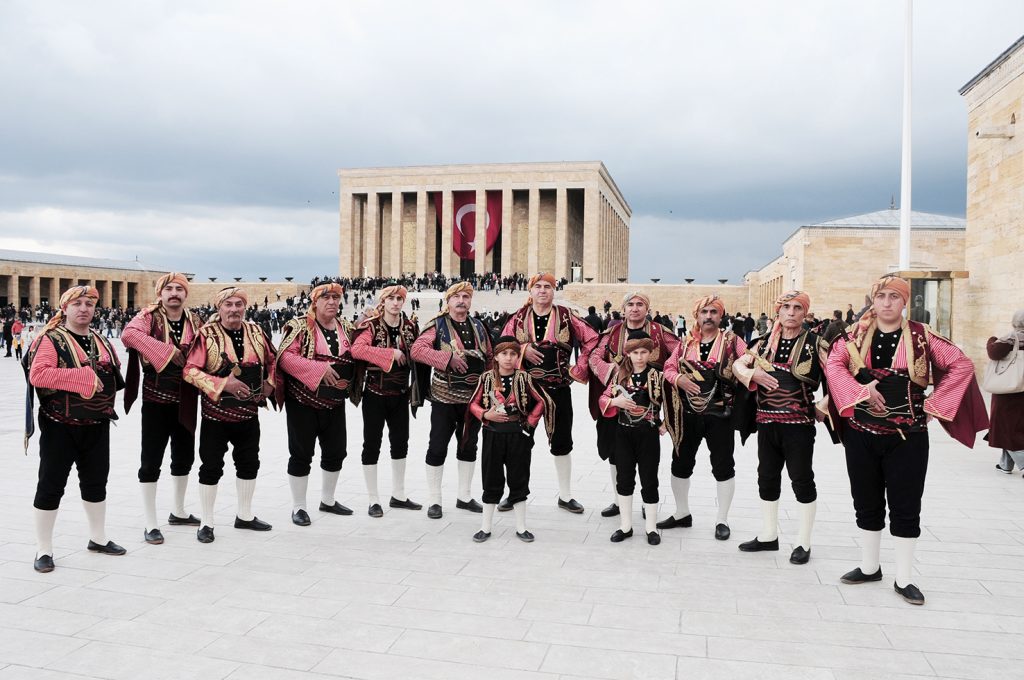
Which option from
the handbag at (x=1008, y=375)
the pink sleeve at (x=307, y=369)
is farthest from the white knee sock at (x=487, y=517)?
the handbag at (x=1008, y=375)

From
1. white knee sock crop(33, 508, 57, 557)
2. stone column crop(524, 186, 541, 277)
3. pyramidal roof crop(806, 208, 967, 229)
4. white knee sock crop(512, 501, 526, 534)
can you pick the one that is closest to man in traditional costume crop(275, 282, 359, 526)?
white knee sock crop(512, 501, 526, 534)

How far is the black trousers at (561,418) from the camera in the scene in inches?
237

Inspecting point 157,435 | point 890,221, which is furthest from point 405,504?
A: point 890,221

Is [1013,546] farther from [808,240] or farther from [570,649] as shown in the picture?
[808,240]

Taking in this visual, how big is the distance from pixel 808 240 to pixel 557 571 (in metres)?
27.5

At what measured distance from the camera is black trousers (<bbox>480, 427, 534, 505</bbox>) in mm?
5320

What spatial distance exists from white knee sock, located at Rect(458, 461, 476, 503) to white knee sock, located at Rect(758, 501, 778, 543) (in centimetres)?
229

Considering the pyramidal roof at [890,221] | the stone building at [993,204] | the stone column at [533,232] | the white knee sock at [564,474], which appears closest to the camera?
the white knee sock at [564,474]

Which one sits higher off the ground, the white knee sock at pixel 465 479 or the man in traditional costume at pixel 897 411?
the man in traditional costume at pixel 897 411

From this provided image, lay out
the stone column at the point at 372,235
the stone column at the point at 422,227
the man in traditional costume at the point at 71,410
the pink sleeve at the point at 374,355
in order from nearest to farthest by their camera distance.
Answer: the man in traditional costume at the point at 71,410, the pink sleeve at the point at 374,355, the stone column at the point at 422,227, the stone column at the point at 372,235

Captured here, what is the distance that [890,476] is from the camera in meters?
4.26

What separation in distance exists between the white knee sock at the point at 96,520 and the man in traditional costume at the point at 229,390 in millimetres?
603

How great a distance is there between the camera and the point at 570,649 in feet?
11.4

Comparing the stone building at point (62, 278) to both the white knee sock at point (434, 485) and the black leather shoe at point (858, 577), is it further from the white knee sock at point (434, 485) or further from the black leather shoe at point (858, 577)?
the black leather shoe at point (858, 577)
